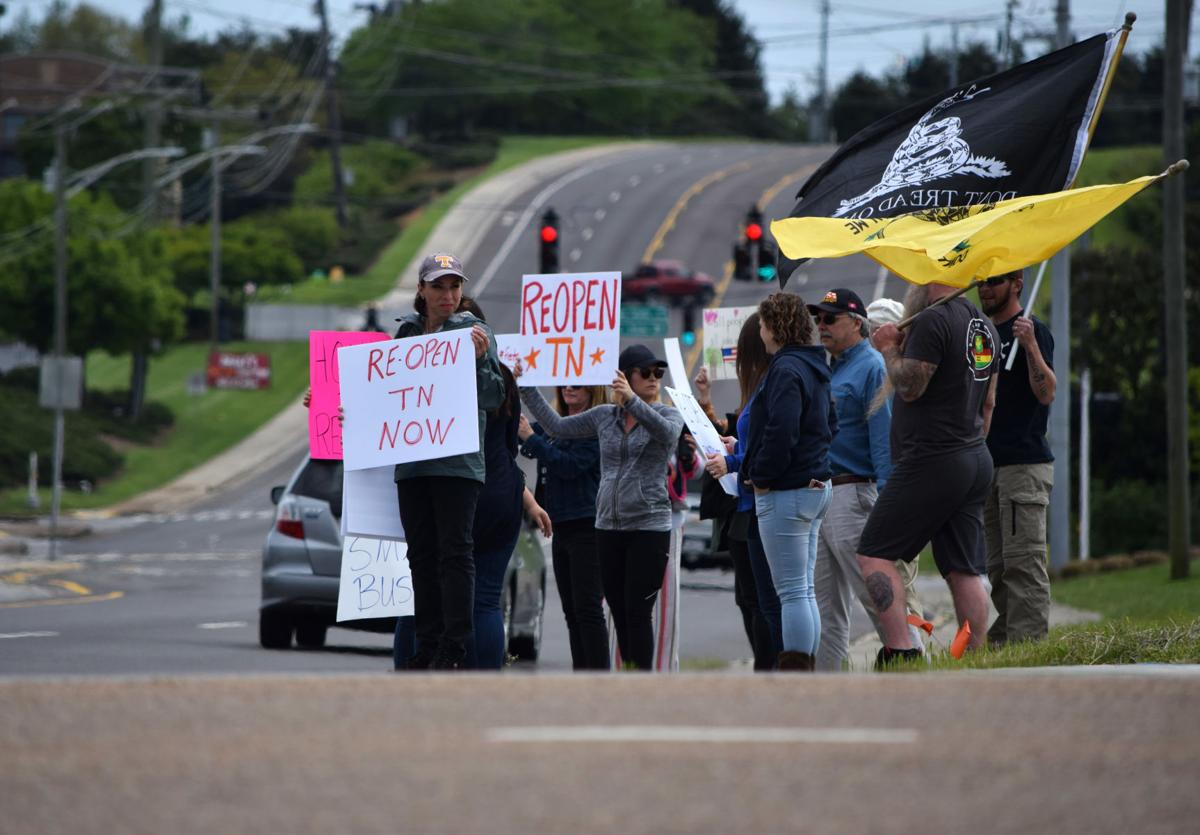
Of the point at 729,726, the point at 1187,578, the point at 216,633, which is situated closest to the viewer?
the point at 729,726

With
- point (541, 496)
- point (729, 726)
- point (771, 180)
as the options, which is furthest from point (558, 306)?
point (771, 180)

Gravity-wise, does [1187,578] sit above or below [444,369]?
below

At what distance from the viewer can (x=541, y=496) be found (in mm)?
10773

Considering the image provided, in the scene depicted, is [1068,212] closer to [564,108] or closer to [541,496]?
[541,496]

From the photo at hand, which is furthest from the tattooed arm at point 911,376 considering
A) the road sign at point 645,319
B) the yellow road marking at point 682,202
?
the yellow road marking at point 682,202

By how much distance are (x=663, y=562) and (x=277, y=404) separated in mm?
52104

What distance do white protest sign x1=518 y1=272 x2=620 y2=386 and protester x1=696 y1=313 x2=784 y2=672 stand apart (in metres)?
0.68

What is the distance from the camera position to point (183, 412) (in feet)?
194

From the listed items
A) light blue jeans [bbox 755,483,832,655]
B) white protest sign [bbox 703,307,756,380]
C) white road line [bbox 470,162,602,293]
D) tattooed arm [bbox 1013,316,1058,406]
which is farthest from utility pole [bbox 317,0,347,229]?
light blue jeans [bbox 755,483,832,655]

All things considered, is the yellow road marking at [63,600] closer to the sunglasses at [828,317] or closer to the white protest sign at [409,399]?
the white protest sign at [409,399]

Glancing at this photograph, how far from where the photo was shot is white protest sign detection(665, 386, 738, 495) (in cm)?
1054

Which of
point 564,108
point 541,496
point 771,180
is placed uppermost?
point 564,108

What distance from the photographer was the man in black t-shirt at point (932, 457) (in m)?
9.35

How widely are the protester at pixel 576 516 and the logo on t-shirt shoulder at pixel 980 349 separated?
211cm
